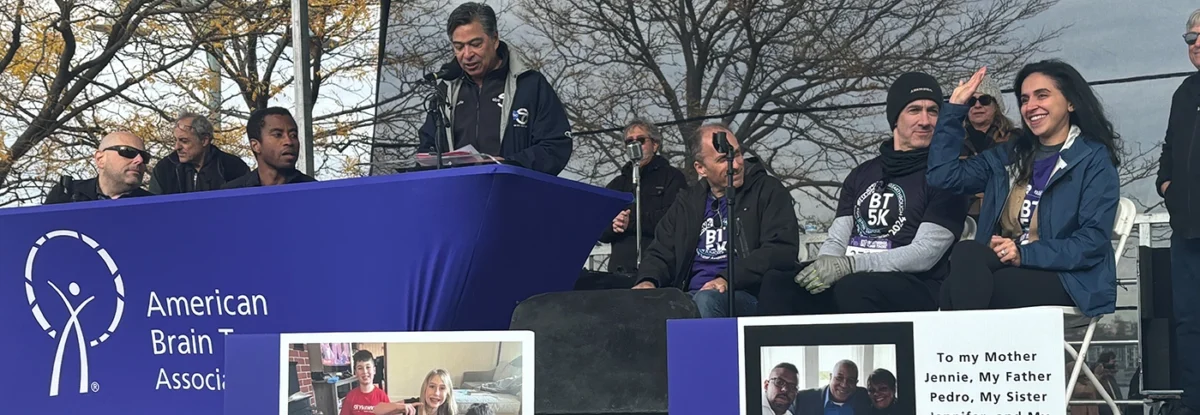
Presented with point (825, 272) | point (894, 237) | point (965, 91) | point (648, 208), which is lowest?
point (825, 272)

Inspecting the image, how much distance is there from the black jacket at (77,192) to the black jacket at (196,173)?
1.81 ft

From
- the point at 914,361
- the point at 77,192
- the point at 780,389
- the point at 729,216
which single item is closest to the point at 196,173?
the point at 77,192

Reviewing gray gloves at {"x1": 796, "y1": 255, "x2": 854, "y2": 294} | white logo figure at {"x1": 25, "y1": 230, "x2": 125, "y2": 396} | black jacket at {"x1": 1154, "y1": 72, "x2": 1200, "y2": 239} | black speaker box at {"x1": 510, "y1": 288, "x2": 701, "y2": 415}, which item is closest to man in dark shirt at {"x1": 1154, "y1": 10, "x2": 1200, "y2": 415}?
black jacket at {"x1": 1154, "y1": 72, "x2": 1200, "y2": 239}

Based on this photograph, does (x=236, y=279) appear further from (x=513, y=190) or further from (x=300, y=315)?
(x=513, y=190)

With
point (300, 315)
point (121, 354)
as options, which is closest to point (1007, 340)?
point (300, 315)

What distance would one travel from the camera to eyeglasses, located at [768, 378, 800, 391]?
8.60 feet

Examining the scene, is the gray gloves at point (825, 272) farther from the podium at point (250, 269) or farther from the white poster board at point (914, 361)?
the white poster board at point (914, 361)

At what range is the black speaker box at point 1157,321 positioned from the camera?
3773 millimetres

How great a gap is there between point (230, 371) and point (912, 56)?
11.4 ft

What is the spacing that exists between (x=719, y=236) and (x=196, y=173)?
2670mm

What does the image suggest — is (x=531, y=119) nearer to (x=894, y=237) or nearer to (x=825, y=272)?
(x=825, y=272)

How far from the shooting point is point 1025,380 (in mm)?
2410

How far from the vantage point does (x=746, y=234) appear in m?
4.08

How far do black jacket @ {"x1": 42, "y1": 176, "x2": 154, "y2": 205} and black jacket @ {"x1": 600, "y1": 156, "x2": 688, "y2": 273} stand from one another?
2.06 m
